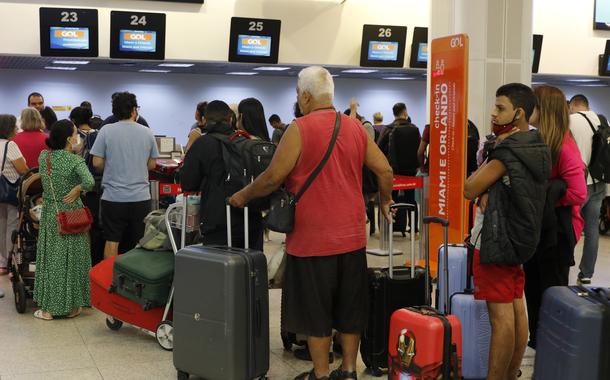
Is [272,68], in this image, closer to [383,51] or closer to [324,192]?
[383,51]

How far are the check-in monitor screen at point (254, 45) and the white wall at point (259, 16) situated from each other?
12.3 inches

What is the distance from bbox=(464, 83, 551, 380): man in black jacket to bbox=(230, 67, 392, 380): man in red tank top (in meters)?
0.58

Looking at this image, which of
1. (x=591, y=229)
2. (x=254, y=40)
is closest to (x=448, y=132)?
(x=591, y=229)

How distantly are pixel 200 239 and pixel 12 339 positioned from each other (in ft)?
5.39

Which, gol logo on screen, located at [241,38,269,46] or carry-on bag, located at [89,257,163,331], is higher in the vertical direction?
gol logo on screen, located at [241,38,269,46]

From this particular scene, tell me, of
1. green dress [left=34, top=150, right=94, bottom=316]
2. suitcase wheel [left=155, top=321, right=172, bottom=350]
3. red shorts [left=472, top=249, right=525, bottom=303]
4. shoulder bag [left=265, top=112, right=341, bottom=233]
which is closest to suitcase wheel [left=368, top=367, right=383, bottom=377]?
red shorts [left=472, top=249, right=525, bottom=303]

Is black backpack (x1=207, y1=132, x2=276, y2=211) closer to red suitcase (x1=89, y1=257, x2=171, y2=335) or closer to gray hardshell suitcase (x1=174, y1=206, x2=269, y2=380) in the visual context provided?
gray hardshell suitcase (x1=174, y1=206, x2=269, y2=380)

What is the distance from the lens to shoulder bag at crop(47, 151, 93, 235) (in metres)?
5.83

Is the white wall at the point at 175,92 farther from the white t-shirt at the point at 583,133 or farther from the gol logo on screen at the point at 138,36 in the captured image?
the white t-shirt at the point at 583,133

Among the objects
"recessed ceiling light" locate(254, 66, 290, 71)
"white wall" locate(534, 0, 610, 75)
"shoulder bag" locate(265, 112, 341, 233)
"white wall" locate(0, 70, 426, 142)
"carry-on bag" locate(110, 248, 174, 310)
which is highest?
"white wall" locate(534, 0, 610, 75)

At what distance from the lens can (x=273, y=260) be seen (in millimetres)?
4727

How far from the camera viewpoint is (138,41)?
10.5 m

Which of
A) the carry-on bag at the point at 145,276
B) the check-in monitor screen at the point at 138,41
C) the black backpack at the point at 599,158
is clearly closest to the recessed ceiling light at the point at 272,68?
the check-in monitor screen at the point at 138,41

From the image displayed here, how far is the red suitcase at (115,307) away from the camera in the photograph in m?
5.29
